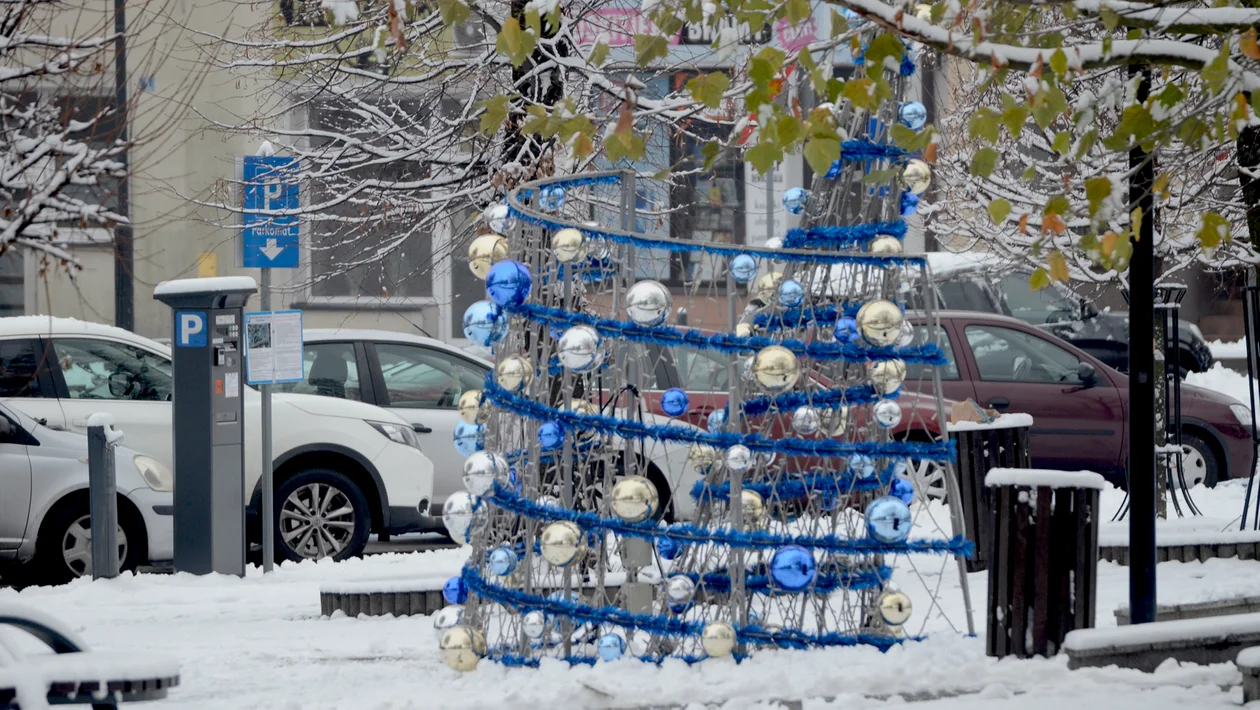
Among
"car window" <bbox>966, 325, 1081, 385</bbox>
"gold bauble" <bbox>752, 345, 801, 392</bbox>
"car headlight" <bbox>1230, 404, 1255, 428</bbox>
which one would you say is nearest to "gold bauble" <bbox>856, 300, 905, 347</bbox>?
"gold bauble" <bbox>752, 345, 801, 392</bbox>

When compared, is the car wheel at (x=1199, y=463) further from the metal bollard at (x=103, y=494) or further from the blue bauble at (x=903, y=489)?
the metal bollard at (x=103, y=494)

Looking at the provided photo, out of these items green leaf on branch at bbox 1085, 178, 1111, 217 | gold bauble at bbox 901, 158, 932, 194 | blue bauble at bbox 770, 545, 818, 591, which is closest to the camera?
green leaf on branch at bbox 1085, 178, 1111, 217

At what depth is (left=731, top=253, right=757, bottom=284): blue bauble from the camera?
20.0ft

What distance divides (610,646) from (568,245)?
1444 mm

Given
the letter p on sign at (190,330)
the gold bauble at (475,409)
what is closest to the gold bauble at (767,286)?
the gold bauble at (475,409)

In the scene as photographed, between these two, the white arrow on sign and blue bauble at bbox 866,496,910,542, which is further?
the white arrow on sign

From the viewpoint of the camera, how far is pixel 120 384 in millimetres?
10422

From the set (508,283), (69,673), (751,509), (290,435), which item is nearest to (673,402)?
(751,509)

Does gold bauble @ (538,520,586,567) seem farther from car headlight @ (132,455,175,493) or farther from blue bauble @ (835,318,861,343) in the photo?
car headlight @ (132,455,175,493)

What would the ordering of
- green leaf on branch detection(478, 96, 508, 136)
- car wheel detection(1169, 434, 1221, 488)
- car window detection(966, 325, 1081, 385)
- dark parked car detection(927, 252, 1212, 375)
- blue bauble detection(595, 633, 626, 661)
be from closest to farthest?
green leaf on branch detection(478, 96, 508, 136), blue bauble detection(595, 633, 626, 661), car window detection(966, 325, 1081, 385), car wheel detection(1169, 434, 1221, 488), dark parked car detection(927, 252, 1212, 375)

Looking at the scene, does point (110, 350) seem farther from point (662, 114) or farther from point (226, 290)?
point (662, 114)

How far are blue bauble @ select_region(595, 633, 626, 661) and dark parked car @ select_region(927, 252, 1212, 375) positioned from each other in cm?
1251

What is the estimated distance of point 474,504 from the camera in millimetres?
6020

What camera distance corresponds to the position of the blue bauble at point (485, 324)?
6125 mm
